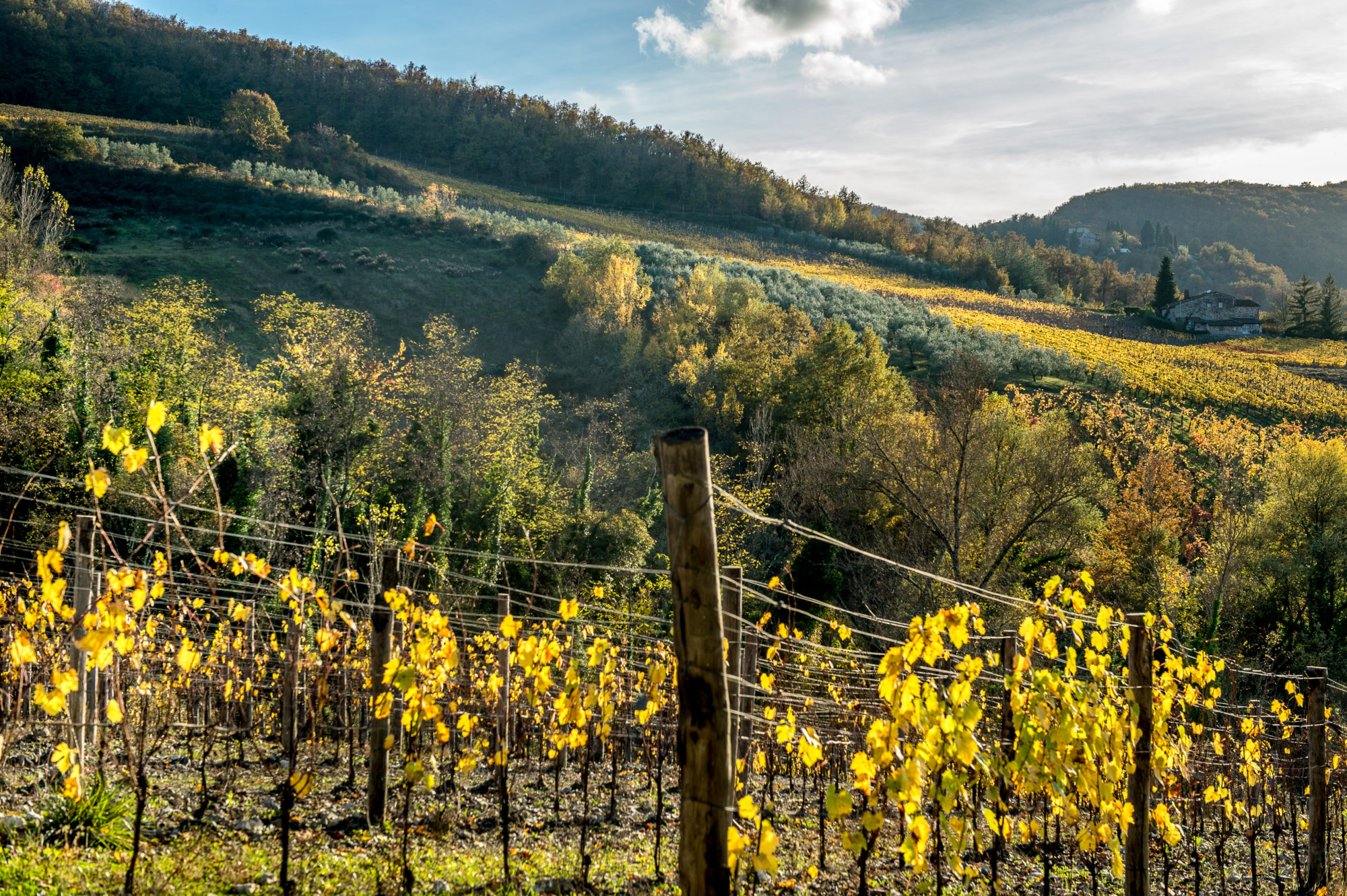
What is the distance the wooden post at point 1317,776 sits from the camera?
6.28 metres

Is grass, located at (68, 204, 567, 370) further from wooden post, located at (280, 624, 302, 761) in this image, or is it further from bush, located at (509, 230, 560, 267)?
wooden post, located at (280, 624, 302, 761)

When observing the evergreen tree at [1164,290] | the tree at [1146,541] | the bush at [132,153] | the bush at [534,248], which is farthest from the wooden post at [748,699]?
the evergreen tree at [1164,290]

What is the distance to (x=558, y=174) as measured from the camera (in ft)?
254

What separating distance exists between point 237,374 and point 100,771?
24267mm

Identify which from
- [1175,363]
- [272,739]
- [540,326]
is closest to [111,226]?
[540,326]

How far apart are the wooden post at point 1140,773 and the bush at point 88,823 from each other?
571cm

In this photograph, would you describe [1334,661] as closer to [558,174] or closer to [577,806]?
[577,806]

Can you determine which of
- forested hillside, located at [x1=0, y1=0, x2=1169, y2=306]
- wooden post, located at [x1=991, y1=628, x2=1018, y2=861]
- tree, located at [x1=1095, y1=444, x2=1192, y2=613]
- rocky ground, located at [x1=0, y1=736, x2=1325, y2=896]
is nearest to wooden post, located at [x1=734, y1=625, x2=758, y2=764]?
rocky ground, located at [x1=0, y1=736, x2=1325, y2=896]

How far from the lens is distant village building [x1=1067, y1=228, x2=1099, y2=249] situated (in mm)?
142000

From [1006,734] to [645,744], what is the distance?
456cm

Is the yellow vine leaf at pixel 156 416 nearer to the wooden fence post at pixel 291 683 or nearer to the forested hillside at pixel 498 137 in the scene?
the wooden fence post at pixel 291 683

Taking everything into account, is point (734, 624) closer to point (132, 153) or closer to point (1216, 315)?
point (132, 153)

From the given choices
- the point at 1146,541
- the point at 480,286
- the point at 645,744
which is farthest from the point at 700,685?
the point at 480,286

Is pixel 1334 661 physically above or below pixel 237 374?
below
